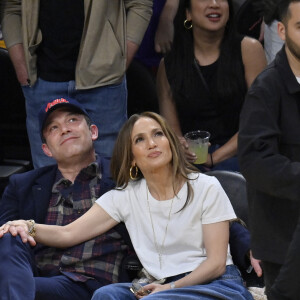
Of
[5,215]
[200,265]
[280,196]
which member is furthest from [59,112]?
[280,196]

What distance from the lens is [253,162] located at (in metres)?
2.49

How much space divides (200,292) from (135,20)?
1.61 meters

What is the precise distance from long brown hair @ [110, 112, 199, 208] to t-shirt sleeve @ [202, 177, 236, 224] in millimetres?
128

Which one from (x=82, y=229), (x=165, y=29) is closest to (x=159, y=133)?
(x=82, y=229)

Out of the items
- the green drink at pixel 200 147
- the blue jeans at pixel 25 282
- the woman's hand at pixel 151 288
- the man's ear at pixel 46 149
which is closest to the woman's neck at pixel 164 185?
the woman's hand at pixel 151 288

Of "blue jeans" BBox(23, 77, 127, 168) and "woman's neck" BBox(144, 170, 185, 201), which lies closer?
"woman's neck" BBox(144, 170, 185, 201)

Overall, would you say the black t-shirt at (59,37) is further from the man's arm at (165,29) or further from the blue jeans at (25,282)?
the blue jeans at (25,282)

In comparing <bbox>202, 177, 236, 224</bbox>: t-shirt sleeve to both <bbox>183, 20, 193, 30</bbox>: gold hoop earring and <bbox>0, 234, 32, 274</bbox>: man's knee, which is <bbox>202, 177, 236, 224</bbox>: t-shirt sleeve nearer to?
<bbox>0, 234, 32, 274</bbox>: man's knee

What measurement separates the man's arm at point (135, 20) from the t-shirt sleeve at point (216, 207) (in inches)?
44.5

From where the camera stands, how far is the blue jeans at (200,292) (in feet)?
10.7

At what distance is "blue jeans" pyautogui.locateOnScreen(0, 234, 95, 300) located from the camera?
3287 mm

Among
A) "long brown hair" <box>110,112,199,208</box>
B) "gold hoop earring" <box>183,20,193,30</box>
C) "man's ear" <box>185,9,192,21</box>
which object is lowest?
"long brown hair" <box>110,112,199,208</box>

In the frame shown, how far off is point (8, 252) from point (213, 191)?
0.86 metres

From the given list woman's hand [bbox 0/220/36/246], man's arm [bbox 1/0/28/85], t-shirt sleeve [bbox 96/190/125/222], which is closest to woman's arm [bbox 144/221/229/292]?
t-shirt sleeve [bbox 96/190/125/222]
